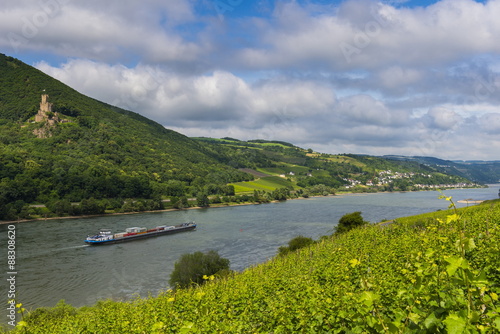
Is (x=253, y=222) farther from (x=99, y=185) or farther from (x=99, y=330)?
(x=99, y=330)

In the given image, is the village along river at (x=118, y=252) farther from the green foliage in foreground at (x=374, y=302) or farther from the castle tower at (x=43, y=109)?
the castle tower at (x=43, y=109)

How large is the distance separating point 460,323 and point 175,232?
2839 inches

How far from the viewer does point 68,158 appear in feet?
385

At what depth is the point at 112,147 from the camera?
157375mm

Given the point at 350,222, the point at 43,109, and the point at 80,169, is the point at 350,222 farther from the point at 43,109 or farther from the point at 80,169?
the point at 43,109

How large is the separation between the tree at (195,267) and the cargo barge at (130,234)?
1120 inches

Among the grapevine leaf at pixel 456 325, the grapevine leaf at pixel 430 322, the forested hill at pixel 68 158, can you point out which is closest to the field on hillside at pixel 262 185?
the forested hill at pixel 68 158

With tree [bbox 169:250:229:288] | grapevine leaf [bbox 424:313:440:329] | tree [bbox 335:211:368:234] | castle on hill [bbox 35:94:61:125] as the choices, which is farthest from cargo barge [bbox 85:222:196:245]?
castle on hill [bbox 35:94:61:125]

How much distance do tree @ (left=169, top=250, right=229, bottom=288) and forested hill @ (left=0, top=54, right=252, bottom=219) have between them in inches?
2352

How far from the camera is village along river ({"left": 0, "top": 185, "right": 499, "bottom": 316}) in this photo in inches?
1433

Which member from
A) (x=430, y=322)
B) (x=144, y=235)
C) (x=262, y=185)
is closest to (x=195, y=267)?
(x=144, y=235)

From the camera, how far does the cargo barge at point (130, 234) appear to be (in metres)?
57.6

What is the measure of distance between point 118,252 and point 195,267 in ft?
83.3

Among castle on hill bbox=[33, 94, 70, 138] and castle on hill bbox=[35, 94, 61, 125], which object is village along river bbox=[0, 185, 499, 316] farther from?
castle on hill bbox=[35, 94, 61, 125]
